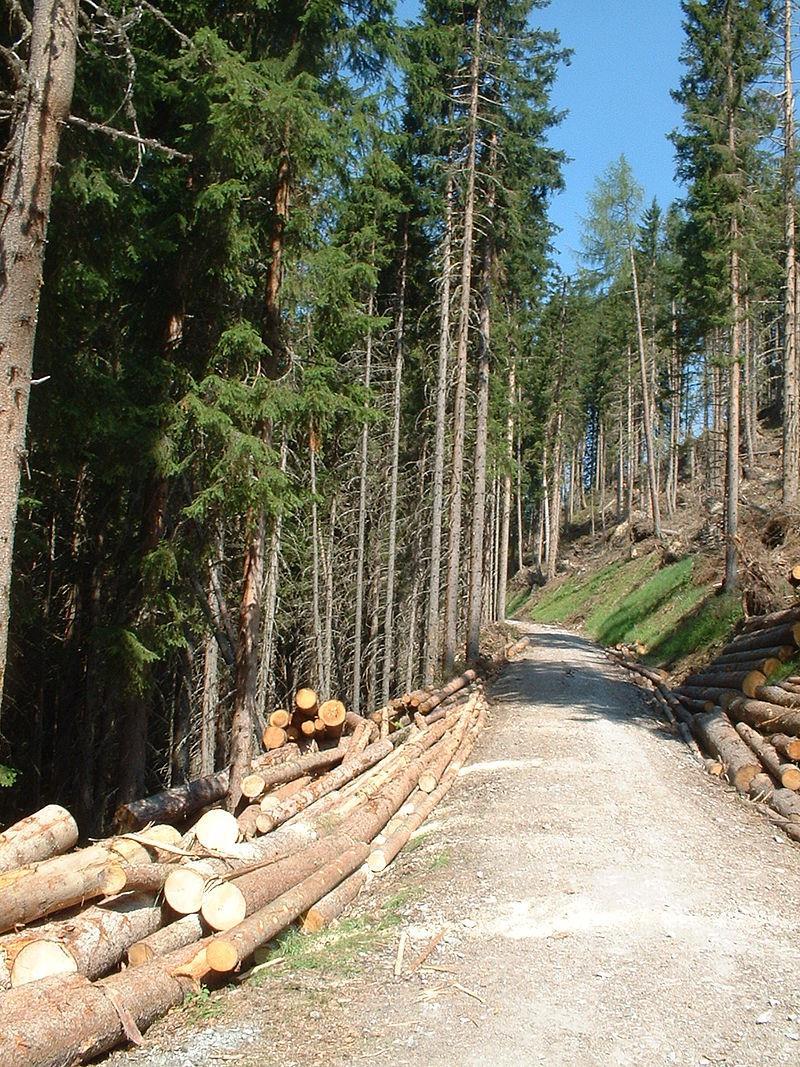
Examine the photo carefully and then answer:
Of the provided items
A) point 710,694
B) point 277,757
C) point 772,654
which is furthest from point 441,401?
point 277,757

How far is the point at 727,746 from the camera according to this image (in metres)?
11.0

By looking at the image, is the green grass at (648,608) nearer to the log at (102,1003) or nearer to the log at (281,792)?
the log at (281,792)

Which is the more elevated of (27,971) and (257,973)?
(27,971)

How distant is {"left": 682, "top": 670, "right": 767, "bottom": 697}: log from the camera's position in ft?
40.7

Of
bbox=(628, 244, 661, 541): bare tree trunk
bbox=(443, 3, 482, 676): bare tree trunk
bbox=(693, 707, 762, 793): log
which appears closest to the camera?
bbox=(693, 707, 762, 793): log

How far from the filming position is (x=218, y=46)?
888cm

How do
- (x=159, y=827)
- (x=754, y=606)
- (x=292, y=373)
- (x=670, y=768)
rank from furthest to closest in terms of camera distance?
(x=754, y=606)
(x=670, y=768)
(x=292, y=373)
(x=159, y=827)

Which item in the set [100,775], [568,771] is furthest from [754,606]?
[100,775]

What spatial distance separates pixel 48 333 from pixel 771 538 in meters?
17.3

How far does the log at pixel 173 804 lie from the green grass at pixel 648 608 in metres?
13.4

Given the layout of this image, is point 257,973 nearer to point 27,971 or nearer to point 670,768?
point 27,971

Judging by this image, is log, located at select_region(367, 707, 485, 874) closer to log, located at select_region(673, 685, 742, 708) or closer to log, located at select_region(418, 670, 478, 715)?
log, located at select_region(418, 670, 478, 715)

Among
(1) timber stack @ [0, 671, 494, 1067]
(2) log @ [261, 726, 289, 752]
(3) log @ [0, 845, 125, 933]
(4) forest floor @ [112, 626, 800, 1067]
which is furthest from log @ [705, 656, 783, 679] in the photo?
(3) log @ [0, 845, 125, 933]

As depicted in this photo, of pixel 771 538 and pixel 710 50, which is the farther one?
pixel 710 50
